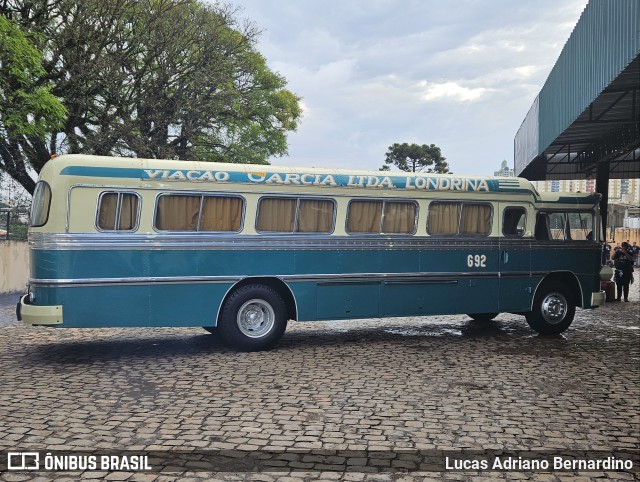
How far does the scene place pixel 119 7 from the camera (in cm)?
2016

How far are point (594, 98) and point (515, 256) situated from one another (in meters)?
3.89

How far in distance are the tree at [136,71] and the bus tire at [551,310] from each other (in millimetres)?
14378

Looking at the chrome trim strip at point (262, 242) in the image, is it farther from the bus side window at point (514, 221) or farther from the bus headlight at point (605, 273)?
the bus headlight at point (605, 273)

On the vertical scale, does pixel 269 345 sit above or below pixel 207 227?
below

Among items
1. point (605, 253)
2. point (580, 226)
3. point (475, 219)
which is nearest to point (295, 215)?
point (475, 219)

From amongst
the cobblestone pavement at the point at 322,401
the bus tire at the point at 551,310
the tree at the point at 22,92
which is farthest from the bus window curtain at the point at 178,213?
the tree at the point at 22,92

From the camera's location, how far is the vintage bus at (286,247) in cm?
890

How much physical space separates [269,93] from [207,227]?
78.0 feet

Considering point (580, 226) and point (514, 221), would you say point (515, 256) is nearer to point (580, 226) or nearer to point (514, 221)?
point (514, 221)

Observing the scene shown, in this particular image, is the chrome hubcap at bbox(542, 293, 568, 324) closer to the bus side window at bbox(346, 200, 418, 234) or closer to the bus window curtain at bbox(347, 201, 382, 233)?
the bus side window at bbox(346, 200, 418, 234)

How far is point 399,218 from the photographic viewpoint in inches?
426

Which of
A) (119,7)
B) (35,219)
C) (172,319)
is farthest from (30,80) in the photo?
(172,319)

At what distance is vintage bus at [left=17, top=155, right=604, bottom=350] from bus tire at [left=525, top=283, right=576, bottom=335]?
24 millimetres

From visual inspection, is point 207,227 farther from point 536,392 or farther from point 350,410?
point 536,392
